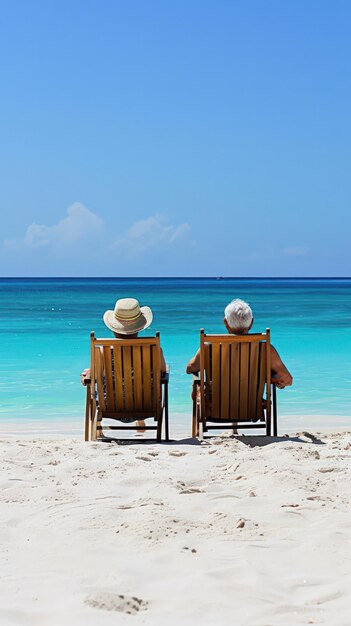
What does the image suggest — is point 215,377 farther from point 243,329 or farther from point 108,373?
point 108,373

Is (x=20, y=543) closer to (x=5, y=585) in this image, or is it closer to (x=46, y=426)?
(x=5, y=585)

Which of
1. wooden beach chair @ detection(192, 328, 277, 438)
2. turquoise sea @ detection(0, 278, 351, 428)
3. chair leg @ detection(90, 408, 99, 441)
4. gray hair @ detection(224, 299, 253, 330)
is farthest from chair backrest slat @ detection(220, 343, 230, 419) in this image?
turquoise sea @ detection(0, 278, 351, 428)

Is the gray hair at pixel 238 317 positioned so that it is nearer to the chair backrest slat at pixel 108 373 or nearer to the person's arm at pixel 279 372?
the person's arm at pixel 279 372

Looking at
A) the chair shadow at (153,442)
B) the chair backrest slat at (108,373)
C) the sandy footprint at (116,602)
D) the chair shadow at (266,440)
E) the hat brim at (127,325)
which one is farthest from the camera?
the hat brim at (127,325)

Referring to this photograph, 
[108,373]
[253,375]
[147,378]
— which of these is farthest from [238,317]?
[108,373]

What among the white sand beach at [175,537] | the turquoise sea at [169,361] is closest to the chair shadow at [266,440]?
the white sand beach at [175,537]

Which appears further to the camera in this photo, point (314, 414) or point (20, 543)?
point (314, 414)

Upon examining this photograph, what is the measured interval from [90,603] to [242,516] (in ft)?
3.77

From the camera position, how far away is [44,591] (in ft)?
9.00

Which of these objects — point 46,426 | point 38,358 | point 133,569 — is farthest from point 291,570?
point 38,358

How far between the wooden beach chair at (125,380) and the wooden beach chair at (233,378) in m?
0.33

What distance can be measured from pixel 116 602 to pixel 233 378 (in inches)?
131

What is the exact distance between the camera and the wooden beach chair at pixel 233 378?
5.77 m

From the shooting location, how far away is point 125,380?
5.89 meters
